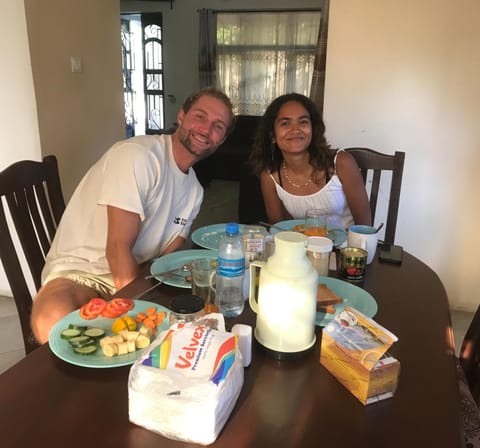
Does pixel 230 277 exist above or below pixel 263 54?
below

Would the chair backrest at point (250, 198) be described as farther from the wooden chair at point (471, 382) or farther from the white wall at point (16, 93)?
the wooden chair at point (471, 382)

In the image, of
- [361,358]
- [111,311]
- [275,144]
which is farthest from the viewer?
[275,144]

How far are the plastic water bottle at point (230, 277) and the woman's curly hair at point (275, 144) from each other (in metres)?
1.04

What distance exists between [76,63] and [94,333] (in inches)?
88.8

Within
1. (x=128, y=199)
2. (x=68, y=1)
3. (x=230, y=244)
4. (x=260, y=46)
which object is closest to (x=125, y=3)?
(x=260, y=46)

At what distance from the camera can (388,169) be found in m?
1.95

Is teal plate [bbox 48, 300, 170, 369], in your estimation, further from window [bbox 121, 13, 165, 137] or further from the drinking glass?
window [bbox 121, 13, 165, 137]

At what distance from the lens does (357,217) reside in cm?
195

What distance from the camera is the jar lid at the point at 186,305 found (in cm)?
89

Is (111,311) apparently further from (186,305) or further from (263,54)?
(263,54)

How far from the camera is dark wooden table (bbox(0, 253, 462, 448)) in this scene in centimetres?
68

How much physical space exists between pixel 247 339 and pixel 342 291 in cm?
40

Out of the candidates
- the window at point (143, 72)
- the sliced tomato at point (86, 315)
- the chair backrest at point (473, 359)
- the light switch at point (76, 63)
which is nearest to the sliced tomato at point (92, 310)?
the sliced tomato at point (86, 315)

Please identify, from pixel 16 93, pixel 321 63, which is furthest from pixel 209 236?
pixel 321 63
